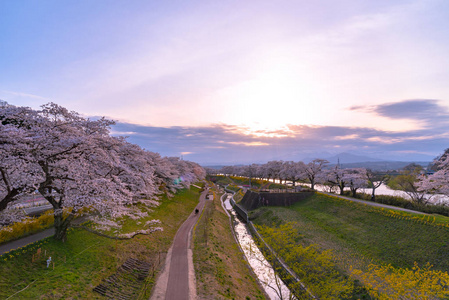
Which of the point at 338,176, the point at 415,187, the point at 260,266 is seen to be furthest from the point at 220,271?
the point at 415,187

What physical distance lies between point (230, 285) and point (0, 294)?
2085 centimetres

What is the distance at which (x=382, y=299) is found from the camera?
17.8 m

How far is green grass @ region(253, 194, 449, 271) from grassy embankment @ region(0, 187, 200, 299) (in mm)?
26740

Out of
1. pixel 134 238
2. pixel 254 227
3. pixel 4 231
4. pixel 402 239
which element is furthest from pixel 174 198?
pixel 402 239

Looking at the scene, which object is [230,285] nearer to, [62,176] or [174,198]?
[62,176]

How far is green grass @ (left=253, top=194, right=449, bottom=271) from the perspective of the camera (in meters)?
29.3

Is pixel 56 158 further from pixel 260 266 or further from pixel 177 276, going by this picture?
pixel 260 266

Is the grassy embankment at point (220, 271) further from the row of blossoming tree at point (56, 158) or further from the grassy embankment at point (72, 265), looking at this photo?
the row of blossoming tree at point (56, 158)

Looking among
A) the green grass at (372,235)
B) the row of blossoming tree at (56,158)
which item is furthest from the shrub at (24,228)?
the green grass at (372,235)

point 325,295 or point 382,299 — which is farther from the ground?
point 382,299

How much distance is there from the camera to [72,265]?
22172 mm

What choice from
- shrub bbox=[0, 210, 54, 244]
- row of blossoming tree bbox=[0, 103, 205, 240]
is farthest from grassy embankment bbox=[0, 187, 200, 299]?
shrub bbox=[0, 210, 54, 244]

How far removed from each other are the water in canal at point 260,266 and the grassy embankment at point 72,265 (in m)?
14.5

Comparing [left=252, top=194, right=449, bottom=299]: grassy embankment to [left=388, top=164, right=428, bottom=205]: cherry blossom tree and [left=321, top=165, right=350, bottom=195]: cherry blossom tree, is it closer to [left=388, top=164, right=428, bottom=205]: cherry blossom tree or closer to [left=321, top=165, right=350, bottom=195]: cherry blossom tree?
[left=388, top=164, right=428, bottom=205]: cherry blossom tree
